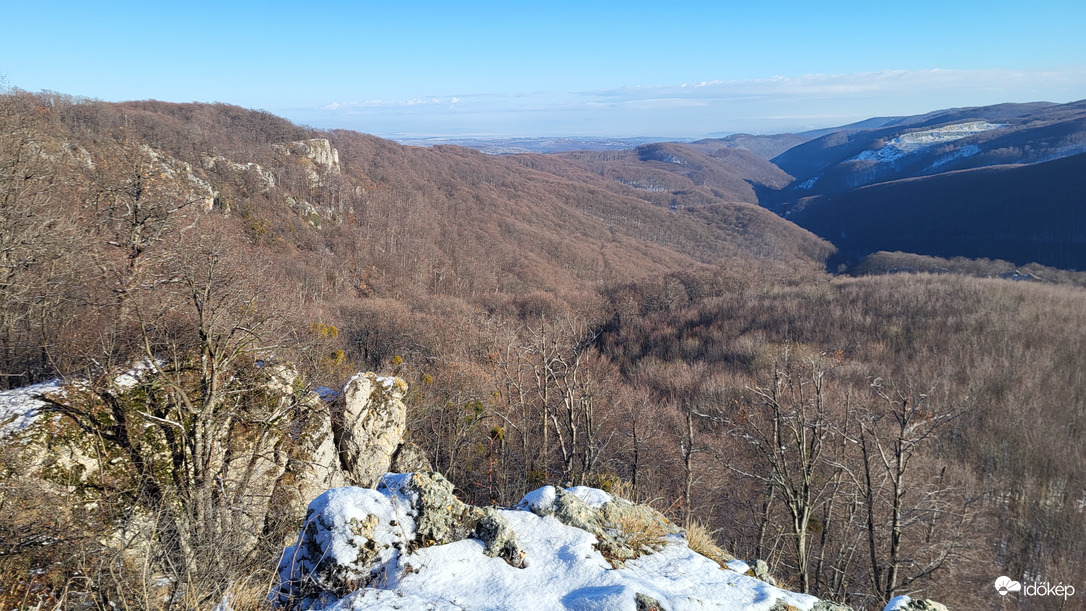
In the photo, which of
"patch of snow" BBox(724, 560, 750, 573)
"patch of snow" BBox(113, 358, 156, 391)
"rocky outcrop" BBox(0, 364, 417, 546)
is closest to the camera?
"patch of snow" BBox(724, 560, 750, 573)

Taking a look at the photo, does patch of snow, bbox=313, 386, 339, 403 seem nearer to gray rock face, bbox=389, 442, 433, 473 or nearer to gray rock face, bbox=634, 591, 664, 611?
gray rock face, bbox=389, 442, 433, 473

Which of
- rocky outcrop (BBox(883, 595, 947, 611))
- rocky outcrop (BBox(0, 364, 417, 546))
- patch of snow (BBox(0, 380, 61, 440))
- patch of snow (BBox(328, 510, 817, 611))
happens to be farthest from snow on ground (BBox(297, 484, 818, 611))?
patch of snow (BBox(0, 380, 61, 440))

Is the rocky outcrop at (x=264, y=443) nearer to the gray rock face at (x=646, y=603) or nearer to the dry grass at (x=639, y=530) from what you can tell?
the dry grass at (x=639, y=530)

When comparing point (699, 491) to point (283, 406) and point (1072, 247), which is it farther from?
point (1072, 247)

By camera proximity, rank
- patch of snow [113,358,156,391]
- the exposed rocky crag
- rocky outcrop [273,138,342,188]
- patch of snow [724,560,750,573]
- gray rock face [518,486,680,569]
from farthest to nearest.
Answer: rocky outcrop [273,138,342,188] → patch of snow [113,358,156,391] → patch of snow [724,560,750,573] → gray rock face [518,486,680,569] → the exposed rocky crag

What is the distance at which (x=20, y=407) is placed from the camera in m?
7.25

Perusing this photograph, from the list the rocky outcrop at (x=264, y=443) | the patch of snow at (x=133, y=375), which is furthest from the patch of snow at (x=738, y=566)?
the patch of snow at (x=133, y=375)

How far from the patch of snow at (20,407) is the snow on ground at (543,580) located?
558cm

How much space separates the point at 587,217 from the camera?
17325 centimetres

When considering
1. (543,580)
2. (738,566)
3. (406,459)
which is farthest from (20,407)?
(738,566)

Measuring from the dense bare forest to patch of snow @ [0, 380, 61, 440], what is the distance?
0.33 m

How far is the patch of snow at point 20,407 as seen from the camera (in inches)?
272

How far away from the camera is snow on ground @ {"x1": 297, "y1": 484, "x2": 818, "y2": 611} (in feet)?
13.5

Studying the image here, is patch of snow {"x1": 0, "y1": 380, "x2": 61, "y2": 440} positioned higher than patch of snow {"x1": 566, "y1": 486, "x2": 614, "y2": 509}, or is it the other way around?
patch of snow {"x1": 0, "y1": 380, "x2": 61, "y2": 440}
